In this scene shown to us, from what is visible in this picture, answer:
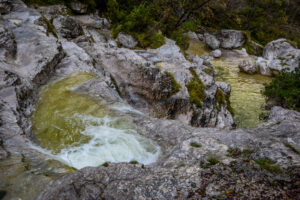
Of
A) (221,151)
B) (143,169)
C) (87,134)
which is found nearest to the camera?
(143,169)

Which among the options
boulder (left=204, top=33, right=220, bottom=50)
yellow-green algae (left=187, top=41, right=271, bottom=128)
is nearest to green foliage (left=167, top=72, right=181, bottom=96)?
yellow-green algae (left=187, top=41, right=271, bottom=128)

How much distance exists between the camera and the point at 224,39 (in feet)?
97.3

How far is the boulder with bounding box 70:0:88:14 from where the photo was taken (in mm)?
20969

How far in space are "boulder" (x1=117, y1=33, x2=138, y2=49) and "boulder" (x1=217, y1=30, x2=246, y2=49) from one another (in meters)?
17.9

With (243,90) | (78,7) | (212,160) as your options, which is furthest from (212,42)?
(212,160)

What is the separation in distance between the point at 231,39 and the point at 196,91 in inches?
917

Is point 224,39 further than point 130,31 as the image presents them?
Yes

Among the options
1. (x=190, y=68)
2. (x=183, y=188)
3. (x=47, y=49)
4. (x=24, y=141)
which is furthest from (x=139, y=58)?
(x=183, y=188)

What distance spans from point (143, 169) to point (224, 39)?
3008cm

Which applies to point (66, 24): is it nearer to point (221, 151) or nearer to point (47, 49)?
point (47, 49)

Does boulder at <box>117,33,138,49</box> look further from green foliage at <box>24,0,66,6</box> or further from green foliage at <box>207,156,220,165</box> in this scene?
green foliage at <box>207,156,220,165</box>

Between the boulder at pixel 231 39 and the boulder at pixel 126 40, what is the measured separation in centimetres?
1788

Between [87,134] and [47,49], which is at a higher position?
[47,49]

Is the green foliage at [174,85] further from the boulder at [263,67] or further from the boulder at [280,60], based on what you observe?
the boulder at [263,67]
